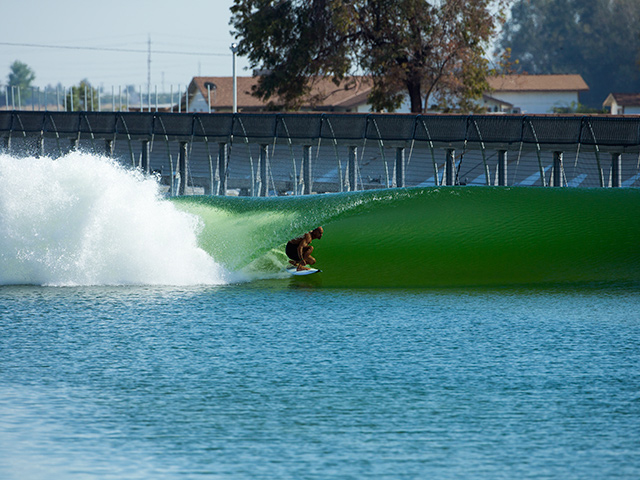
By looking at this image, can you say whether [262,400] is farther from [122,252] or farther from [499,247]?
[499,247]

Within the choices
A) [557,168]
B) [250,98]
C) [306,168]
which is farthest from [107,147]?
[250,98]

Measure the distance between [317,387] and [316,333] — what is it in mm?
1998

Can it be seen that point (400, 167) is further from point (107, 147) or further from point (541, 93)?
point (541, 93)

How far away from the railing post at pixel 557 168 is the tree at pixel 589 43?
66455 millimetres

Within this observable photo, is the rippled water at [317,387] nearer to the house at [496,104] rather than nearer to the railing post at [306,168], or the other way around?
the railing post at [306,168]

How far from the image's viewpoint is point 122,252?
40.7ft

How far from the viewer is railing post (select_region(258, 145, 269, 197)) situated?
76.0 ft

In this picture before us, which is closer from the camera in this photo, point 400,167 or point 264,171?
point 400,167

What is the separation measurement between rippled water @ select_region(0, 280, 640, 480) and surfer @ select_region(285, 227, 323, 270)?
2.08 metres

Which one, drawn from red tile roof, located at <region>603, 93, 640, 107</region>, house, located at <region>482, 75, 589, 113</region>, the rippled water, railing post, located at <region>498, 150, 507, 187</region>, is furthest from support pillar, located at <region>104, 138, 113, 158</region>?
house, located at <region>482, 75, 589, 113</region>

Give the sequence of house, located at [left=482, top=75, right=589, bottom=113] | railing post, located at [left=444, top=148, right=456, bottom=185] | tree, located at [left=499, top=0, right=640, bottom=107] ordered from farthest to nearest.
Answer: tree, located at [left=499, top=0, right=640, bottom=107] < house, located at [left=482, top=75, right=589, bottom=113] < railing post, located at [left=444, top=148, right=456, bottom=185]

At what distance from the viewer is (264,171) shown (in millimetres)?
23578

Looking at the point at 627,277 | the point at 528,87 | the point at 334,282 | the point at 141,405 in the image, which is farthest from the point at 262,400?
the point at 528,87

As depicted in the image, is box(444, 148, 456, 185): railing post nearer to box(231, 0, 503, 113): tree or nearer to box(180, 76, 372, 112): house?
box(231, 0, 503, 113): tree
